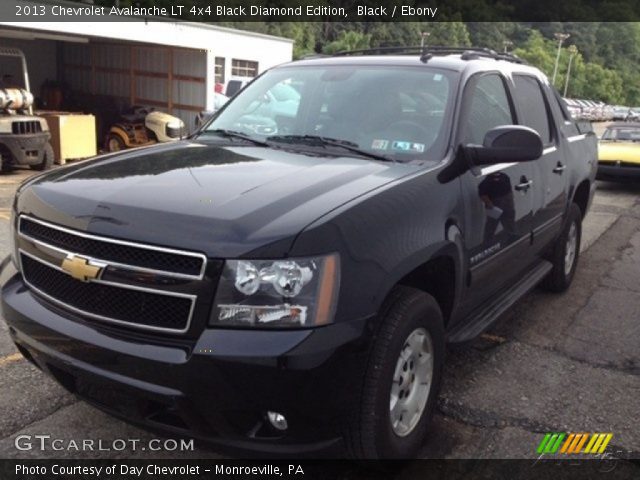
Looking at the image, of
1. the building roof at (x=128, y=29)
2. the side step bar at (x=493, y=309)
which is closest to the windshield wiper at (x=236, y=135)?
the side step bar at (x=493, y=309)

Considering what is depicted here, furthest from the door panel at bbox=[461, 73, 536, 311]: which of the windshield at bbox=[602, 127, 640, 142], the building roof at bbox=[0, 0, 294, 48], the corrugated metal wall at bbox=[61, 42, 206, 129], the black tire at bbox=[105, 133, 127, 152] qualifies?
the corrugated metal wall at bbox=[61, 42, 206, 129]

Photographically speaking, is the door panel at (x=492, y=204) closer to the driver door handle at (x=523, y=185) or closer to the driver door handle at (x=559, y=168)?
the driver door handle at (x=523, y=185)

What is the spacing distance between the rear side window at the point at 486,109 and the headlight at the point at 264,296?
1576 mm

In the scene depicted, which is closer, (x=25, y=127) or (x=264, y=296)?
(x=264, y=296)

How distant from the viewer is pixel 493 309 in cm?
381

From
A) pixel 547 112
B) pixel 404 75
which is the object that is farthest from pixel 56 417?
pixel 547 112

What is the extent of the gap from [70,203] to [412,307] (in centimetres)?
147

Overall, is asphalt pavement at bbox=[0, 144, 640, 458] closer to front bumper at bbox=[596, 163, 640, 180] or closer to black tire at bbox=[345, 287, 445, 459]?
black tire at bbox=[345, 287, 445, 459]

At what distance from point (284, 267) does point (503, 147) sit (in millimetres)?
1561

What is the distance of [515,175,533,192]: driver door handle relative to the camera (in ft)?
12.5

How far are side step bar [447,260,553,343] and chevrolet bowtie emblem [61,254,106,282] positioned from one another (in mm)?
1782

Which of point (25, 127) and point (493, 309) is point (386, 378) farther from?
point (25, 127)

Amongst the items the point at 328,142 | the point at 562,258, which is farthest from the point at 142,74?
the point at 328,142

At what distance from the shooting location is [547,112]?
4.82m
